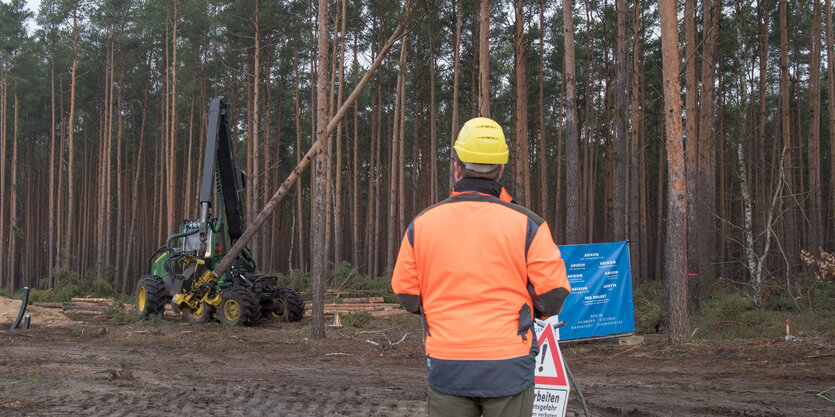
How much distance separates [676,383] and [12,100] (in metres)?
42.1

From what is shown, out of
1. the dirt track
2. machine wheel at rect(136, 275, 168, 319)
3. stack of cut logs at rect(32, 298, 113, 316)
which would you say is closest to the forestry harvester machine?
machine wheel at rect(136, 275, 168, 319)

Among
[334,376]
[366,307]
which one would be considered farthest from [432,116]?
[334,376]

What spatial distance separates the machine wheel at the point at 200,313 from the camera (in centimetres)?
1449

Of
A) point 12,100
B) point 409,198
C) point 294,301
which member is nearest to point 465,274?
point 294,301

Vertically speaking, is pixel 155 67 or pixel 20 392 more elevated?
pixel 155 67

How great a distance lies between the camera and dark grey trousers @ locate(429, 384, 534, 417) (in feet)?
7.69

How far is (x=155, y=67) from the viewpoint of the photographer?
3631 centimetres

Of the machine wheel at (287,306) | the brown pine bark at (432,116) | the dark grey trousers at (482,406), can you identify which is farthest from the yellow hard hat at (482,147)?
the brown pine bark at (432,116)

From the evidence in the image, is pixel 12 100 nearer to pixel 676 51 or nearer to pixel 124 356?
pixel 124 356

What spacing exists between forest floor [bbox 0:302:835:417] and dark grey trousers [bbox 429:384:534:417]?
12.8 feet

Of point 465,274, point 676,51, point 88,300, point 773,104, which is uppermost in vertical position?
point 773,104

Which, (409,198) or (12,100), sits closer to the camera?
(12,100)

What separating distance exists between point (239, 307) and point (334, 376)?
6.08 metres

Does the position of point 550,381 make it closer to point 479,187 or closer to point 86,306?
point 479,187
